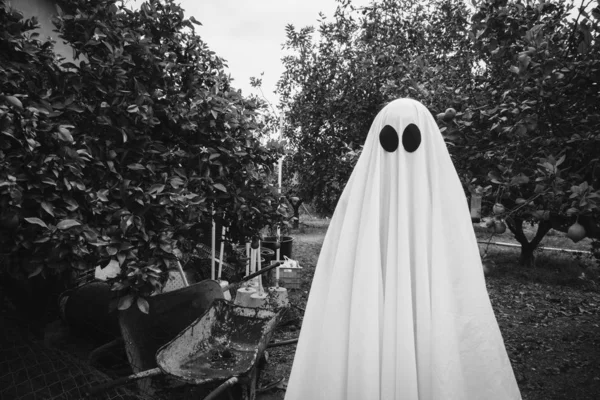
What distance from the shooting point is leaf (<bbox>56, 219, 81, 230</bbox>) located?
6.56 feet

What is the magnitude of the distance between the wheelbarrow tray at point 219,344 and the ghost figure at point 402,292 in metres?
1.17

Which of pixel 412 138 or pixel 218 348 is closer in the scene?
pixel 412 138

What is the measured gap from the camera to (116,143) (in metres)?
2.64

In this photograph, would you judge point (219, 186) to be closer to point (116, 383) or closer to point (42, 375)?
point (116, 383)

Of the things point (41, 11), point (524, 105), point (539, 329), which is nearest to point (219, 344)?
point (524, 105)

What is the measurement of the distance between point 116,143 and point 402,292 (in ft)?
6.97

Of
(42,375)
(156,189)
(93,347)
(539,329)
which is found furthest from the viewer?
(539,329)

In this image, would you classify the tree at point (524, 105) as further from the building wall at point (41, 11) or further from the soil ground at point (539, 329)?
the building wall at point (41, 11)

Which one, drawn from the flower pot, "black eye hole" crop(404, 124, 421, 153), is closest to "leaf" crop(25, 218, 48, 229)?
the flower pot

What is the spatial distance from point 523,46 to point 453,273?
6.64 ft

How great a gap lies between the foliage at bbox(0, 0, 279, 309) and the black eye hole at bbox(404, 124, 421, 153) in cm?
153

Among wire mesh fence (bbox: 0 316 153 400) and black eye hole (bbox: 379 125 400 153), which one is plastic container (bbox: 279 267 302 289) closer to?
wire mesh fence (bbox: 0 316 153 400)

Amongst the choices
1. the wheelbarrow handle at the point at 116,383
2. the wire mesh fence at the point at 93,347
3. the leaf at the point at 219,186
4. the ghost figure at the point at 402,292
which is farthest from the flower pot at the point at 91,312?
the ghost figure at the point at 402,292

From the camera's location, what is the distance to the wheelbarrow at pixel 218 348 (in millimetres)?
2721
